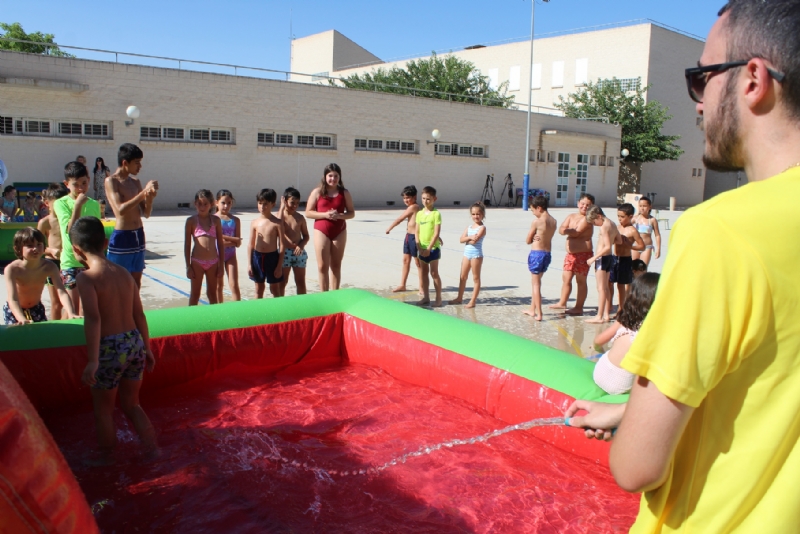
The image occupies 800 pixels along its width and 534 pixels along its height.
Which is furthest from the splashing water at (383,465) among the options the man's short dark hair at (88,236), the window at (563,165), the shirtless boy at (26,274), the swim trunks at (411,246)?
the window at (563,165)

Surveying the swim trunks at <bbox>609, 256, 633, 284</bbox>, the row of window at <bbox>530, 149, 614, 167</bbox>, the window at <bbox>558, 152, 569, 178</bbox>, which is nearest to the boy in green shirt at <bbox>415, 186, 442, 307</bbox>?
the swim trunks at <bbox>609, 256, 633, 284</bbox>

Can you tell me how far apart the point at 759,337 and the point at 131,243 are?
5.91 metres

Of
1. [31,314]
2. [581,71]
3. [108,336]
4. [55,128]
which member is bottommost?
[31,314]

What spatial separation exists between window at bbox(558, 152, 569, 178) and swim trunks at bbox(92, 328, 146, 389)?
3069cm

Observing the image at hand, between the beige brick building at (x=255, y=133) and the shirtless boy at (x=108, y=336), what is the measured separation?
16.6 m

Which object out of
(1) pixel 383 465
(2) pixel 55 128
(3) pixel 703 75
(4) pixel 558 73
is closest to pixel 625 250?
(1) pixel 383 465

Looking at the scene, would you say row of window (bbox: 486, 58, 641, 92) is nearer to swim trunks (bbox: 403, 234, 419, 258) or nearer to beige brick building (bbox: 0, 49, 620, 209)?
beige brick building (bbox: 0, 49, 620, 209)

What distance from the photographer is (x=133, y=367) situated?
392 cm

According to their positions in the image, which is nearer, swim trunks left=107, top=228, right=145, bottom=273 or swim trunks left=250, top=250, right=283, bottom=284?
swim trunks left=107, top=228, right=145, bottom=273

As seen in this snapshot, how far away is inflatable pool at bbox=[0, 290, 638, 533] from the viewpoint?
3641 millimetres

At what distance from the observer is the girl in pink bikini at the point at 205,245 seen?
659 cm

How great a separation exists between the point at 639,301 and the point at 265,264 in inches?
179

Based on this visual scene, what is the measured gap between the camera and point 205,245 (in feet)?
21.7

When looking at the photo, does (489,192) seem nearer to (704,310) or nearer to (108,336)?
(108,336)
